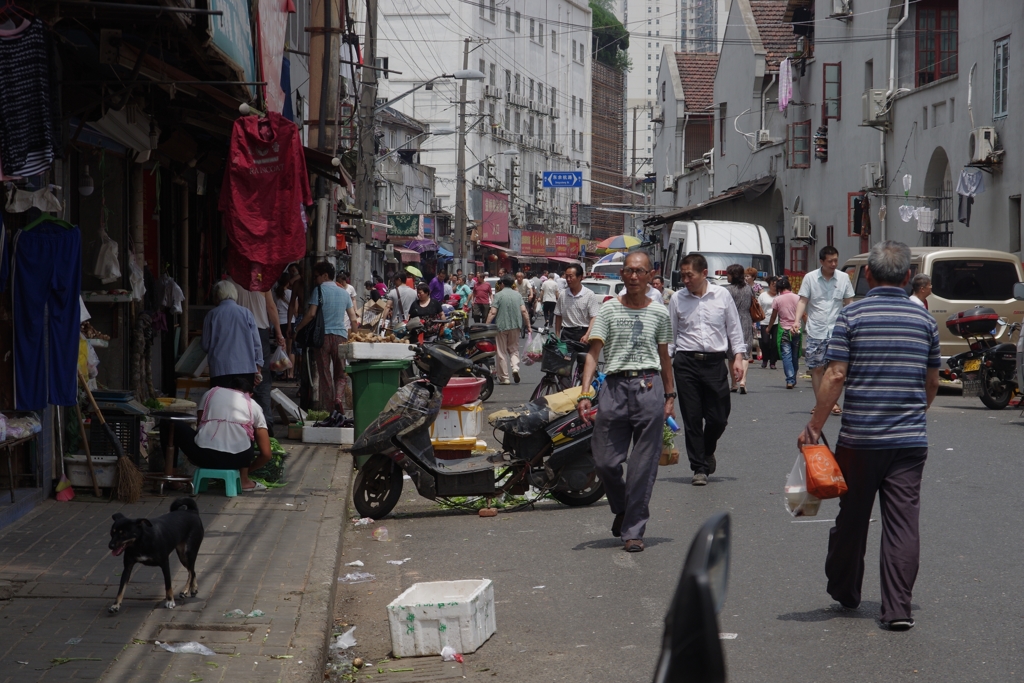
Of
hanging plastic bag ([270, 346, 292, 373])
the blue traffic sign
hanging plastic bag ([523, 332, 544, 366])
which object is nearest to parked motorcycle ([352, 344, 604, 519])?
hanging plastic bag ([270, 346, 292, 373])

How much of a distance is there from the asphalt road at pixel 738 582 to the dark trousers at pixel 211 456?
4.09 feet

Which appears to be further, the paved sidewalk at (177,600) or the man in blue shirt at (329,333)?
the man in blue shirt at (329,333)

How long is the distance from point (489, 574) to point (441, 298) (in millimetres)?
22318

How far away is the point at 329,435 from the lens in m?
12.1

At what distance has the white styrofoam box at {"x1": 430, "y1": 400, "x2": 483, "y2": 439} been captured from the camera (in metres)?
11.1

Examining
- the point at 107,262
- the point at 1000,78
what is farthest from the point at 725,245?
the point at 107,262

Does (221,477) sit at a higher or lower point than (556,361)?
lower

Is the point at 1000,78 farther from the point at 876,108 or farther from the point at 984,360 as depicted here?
the point at 984,360

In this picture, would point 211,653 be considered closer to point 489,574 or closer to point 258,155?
point 489,574

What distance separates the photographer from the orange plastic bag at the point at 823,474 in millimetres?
5383

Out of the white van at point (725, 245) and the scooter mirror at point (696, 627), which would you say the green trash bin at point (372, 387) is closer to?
the scooter mirror at point (696, 627)

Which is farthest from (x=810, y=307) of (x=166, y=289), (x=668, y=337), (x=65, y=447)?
(x=65, y=447)

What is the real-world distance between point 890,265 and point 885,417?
0.76 meters

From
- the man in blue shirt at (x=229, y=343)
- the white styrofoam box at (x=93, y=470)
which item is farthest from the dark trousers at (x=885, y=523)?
the white styrofoam box at (x=93, y=470)
